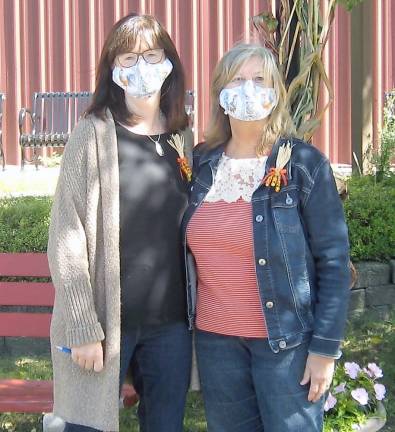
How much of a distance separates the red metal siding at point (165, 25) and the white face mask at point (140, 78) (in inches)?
300

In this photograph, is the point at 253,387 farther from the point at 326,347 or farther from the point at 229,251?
the point at 229,251

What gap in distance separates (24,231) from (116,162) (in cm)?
281

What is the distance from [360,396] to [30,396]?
4.66ft

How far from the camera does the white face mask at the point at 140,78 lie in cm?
291

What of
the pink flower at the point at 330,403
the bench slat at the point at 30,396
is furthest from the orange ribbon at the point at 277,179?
the bench slat at the point at 30,396

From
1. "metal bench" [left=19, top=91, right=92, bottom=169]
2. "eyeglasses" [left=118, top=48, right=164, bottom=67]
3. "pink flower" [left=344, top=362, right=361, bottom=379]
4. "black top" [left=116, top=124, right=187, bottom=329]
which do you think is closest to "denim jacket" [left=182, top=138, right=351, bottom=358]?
"black top" [left=116, top=124, right=187, bottom=329]

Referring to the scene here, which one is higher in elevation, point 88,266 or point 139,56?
Answer: point 139,56

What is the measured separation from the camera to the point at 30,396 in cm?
371

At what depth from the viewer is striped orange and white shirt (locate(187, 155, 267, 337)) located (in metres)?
2.74

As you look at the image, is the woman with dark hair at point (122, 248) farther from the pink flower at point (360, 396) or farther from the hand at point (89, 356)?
the pink flower at point (360, 396)

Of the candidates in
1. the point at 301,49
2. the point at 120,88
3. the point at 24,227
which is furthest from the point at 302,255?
the point at 24,227

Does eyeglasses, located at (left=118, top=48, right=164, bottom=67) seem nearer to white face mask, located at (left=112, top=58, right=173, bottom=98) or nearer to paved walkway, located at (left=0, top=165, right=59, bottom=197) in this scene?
white face mask, located at (left=112, top=58, right=173, bottom=98)

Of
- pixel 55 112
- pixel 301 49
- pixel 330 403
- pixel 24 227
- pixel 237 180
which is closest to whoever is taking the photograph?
pixel 237 180

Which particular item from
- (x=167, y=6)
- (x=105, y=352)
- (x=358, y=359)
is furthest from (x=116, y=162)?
(x=167, y=6)
